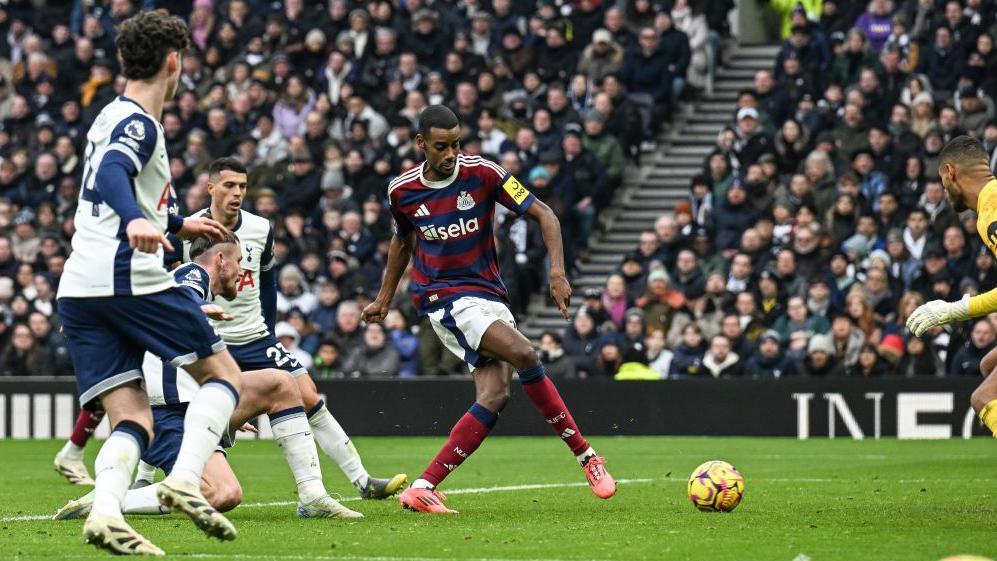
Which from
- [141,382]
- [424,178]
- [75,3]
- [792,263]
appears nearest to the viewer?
[141,382]

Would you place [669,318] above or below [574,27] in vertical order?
below

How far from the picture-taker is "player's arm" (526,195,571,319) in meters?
10.0

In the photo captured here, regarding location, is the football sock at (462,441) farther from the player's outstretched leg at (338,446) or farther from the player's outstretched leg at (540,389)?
the player's outstretched leg at (338,446)

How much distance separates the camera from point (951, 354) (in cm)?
1867

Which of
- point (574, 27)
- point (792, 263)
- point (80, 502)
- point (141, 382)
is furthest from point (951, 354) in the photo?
point (141, 382)

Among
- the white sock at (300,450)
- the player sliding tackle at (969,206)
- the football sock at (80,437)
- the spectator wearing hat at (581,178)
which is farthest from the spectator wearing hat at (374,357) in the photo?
the player sliding tackle at (969,206)

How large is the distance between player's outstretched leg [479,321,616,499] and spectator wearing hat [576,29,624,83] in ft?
43.8

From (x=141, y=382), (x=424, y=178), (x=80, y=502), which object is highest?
(x=424, y=178)

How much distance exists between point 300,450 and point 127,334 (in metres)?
Answer: 2.33

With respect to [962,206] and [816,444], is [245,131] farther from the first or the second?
[962,206]

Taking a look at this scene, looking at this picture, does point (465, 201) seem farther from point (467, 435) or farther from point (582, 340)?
point (582, 340)

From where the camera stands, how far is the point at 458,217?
34.6 feet

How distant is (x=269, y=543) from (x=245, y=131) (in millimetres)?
17215

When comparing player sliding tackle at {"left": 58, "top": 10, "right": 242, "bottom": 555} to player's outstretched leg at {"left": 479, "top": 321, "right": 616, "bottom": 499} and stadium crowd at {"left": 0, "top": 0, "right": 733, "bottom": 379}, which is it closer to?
player's outstretched leg at {"left": 479, "top": 321, "right": 616, "bottom": 499}
